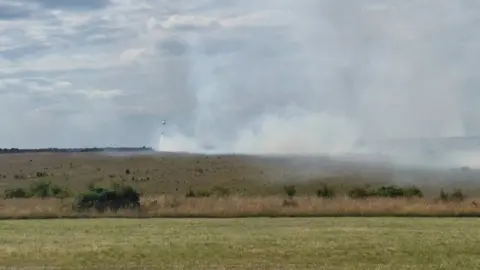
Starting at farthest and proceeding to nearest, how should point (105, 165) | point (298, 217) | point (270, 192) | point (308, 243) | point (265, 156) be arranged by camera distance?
point (265, 156), point (105, 165), point (270, 192), point (298, 217), point (308, 243)

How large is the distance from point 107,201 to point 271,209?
7.96 m

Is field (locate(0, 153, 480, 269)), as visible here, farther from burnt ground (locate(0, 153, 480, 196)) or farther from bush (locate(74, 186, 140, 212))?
burnt ground (locate(0, 153, 480, 196))

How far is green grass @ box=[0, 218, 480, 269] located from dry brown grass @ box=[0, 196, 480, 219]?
284 centimetres

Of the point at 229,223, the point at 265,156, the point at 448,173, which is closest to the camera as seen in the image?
the point at 229,223

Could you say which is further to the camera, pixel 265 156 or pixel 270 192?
pixel 265 156

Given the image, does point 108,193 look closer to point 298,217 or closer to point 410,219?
point 298,217

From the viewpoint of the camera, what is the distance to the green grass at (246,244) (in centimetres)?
2081

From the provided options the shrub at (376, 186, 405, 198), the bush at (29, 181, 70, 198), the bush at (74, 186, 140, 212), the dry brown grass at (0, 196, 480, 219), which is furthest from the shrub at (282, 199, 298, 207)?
the bush at (29, 181, 70, 198)

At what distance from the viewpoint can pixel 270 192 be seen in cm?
5638

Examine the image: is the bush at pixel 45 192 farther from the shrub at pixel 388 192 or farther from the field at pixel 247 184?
the shrub at pixel 388 192

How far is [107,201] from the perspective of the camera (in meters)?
38.6

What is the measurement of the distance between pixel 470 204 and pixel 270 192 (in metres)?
21.5

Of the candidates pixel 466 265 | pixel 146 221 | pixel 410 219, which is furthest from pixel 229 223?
pixel 466 265

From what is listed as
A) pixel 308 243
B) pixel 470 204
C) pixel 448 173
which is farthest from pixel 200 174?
pixel 308 243
